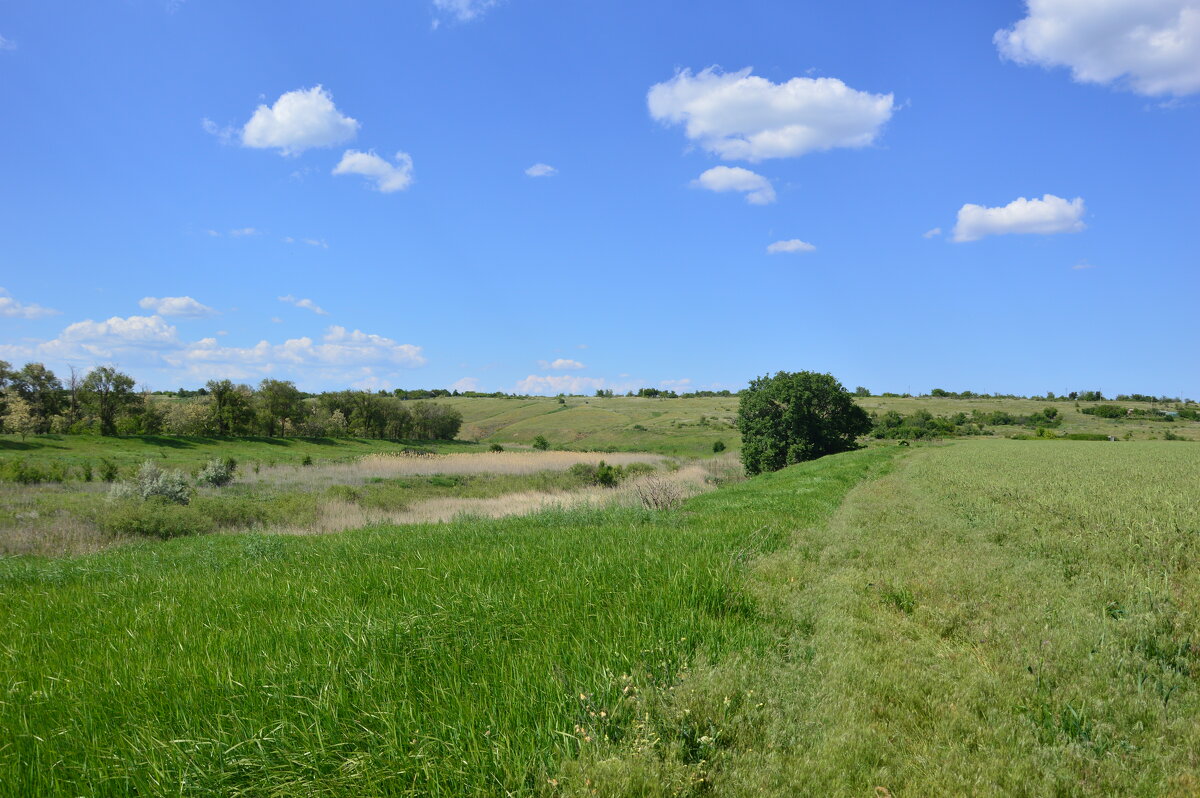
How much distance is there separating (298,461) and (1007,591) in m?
52.4

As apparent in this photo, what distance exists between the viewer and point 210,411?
68062mm

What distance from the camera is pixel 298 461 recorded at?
49.6 m

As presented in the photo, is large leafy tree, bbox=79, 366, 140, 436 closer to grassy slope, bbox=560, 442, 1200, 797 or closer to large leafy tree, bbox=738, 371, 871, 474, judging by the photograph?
large leafy tree, bbox=738, 371, 871, 474

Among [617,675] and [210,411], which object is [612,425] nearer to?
[210,411]

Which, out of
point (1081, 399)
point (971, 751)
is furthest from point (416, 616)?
point (1081, 399)

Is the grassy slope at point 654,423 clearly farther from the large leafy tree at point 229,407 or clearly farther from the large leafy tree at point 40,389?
the large leafy tree at point 40,389

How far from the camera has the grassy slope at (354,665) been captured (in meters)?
3.41

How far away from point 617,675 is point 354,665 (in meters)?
2.05

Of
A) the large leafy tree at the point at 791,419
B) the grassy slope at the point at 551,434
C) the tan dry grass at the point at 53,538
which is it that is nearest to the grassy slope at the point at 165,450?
the grassy slope at the point at 551,434

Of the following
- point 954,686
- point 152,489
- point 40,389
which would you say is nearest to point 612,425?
point 40,389

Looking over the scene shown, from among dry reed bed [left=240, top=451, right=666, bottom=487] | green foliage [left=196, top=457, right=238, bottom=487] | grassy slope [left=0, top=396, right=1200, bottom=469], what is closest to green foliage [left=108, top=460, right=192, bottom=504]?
green foliage [left=196, top=457, right=238, bottom=487]

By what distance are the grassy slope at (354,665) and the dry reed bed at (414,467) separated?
98.2ft

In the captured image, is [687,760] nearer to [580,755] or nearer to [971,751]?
[580,755]

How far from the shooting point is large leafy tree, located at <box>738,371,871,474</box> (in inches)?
1740
